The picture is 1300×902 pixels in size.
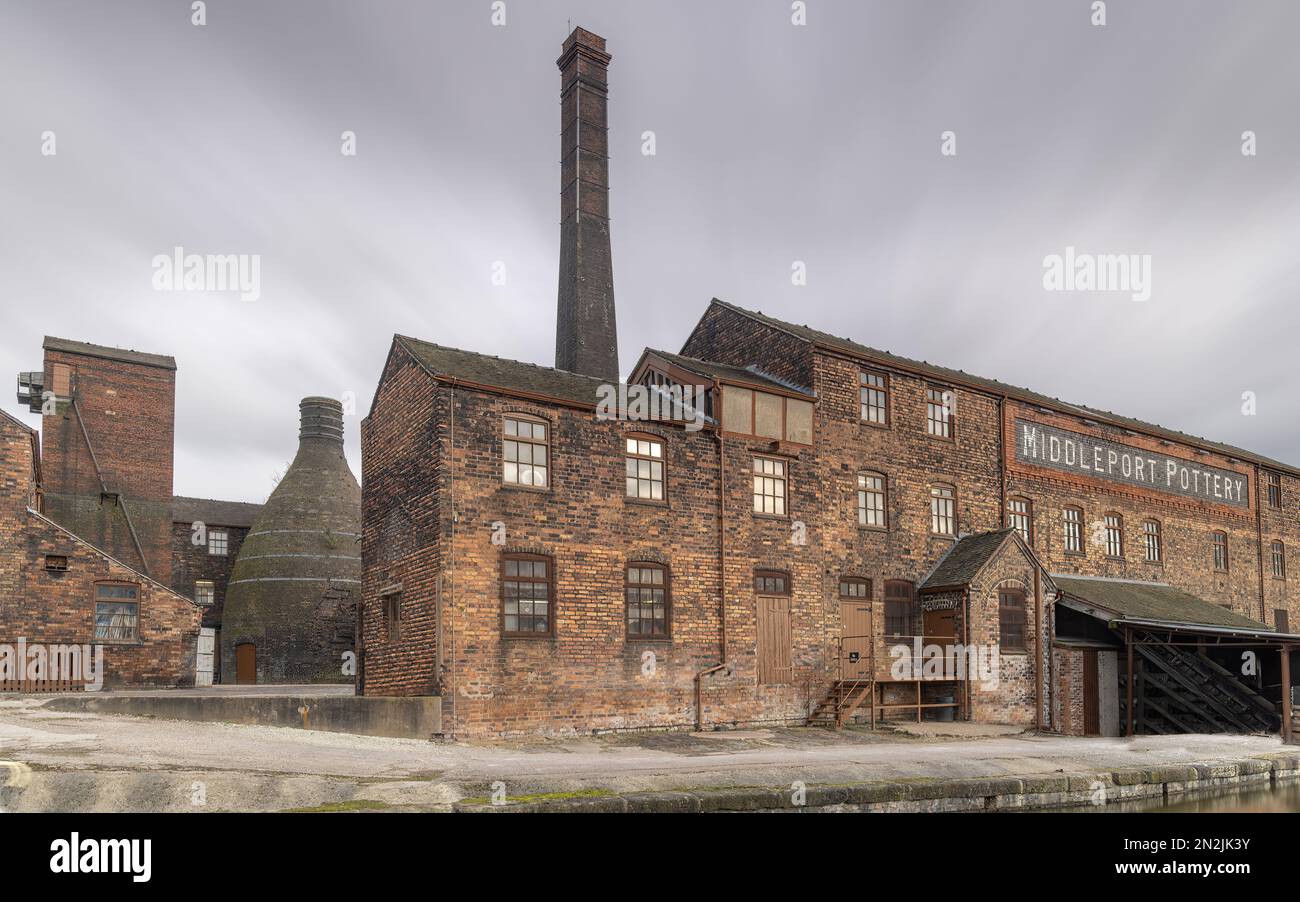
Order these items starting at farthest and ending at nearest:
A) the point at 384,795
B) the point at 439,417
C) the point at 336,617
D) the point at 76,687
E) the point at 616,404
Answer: the point at 336,617
the point at 76,687
the point at 616,404
the point at 439,417
the point at 384,795

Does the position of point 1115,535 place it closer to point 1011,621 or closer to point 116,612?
point 1011,621

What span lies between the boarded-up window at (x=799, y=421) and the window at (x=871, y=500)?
6.17 ft

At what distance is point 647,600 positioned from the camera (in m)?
18.6

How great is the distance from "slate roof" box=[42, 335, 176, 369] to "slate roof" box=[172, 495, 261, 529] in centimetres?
727

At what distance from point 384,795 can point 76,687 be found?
14074 mm

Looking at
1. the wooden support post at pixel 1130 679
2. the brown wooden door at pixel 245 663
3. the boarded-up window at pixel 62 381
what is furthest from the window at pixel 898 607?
the boarded-up window at pixel 62 381

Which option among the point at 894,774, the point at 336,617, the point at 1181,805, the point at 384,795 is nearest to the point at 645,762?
the point at 894,774

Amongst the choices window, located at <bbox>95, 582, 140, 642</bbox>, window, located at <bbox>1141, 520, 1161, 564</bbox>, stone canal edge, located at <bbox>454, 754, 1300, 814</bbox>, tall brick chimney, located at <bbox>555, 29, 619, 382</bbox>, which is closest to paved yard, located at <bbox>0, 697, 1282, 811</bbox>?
stone canal edge, located at <bbox>454, 754, 1300, 814</bbox>

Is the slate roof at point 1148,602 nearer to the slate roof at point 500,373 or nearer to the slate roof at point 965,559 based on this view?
the slate roof at point 965,559

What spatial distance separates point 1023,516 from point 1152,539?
6290 millimetres

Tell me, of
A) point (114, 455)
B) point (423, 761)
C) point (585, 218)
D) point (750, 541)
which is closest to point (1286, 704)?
point (750, 541)

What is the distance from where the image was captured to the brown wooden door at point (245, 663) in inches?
1325
